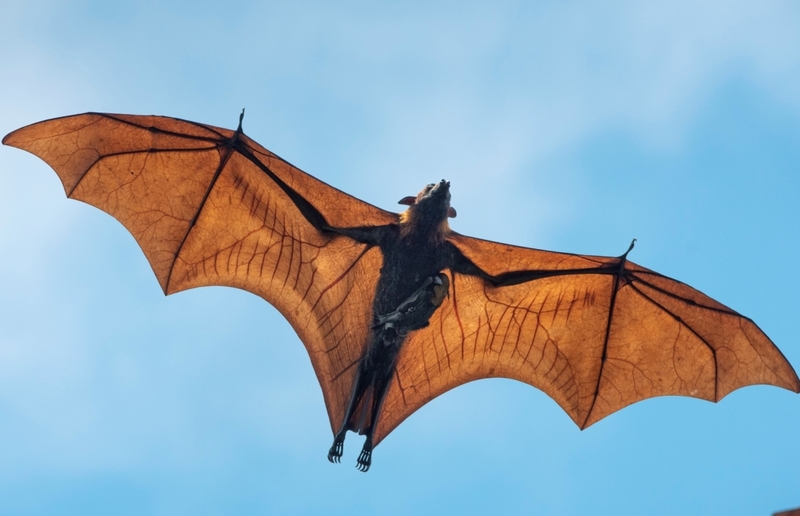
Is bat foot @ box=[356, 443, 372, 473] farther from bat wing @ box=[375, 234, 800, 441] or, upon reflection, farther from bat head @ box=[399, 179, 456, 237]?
bat head @ box=[399, 179, 456, 237]

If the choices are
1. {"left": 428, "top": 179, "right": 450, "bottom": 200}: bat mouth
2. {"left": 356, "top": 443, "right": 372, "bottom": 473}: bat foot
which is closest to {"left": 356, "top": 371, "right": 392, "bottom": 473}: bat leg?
{"left": 356, "top": 443, "right": 372, "bottom": 473}: bat foot

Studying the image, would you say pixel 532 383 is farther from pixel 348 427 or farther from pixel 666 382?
pixel 348 427

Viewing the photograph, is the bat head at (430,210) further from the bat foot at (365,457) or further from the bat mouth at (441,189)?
the bat foot at (365,457)

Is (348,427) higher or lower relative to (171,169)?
lower

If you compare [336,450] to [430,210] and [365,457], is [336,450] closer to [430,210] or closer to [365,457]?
[365,457]

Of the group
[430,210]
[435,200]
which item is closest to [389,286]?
[430,210]

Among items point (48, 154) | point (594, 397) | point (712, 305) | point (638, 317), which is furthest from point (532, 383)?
point (48, 154)
